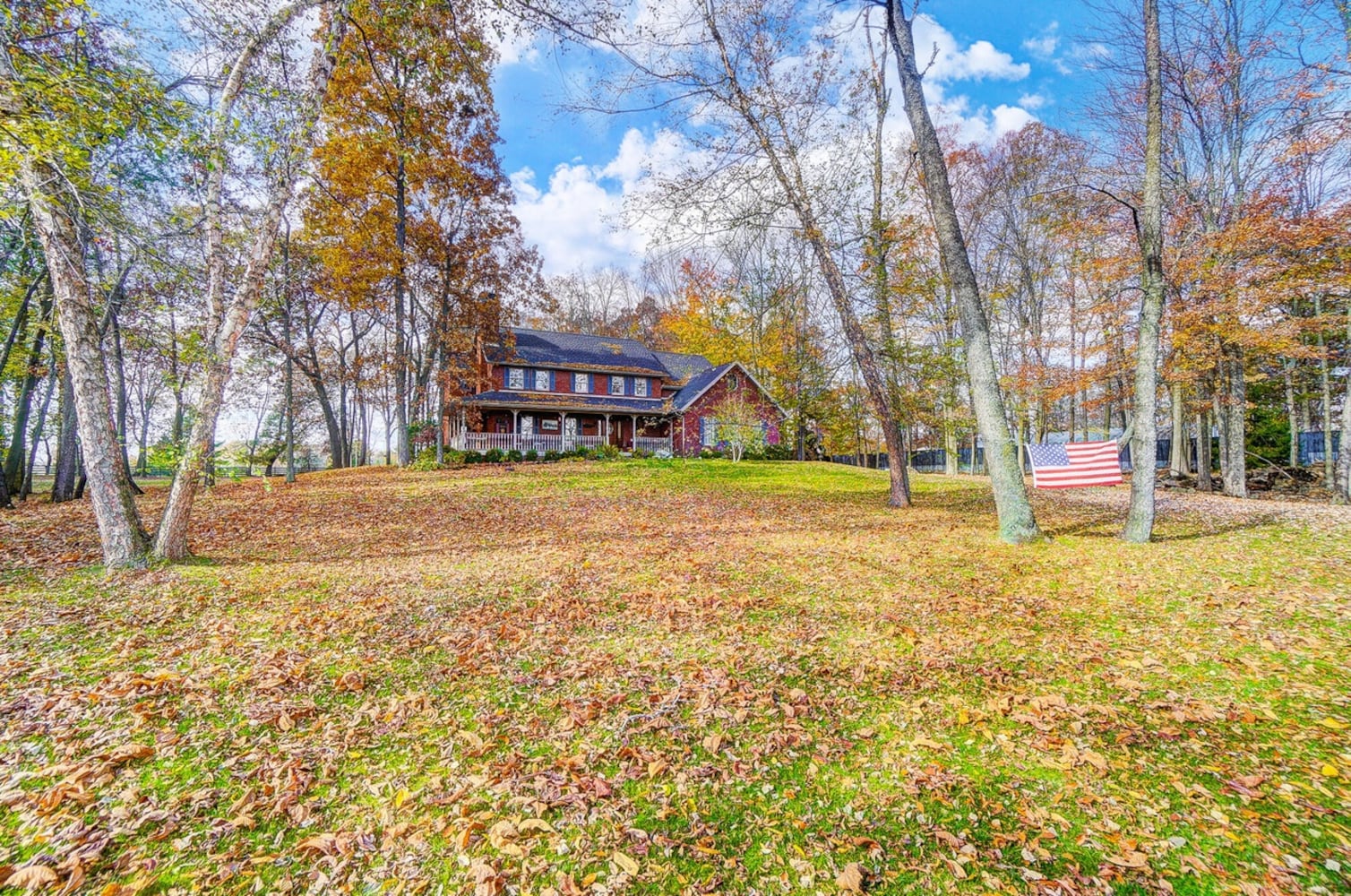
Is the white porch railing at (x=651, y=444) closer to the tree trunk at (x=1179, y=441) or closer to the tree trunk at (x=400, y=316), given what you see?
the tree trunk at (x=400, y=316)

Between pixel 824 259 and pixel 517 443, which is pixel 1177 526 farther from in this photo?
pixel 517 443

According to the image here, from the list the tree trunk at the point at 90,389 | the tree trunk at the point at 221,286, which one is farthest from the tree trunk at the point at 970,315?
the tree trunk at the point at 90,389

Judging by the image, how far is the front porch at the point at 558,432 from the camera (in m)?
21.8

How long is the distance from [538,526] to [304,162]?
5.87m

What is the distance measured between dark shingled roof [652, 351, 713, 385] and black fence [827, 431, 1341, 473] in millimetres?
9333

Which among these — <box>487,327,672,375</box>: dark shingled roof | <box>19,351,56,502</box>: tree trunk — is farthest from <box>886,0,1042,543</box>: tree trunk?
<box>487,327,672,375</box>: dark shingled roof

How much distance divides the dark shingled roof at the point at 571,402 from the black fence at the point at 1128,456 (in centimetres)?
1146

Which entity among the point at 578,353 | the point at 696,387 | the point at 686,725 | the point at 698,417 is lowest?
the point at 686,725

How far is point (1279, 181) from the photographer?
11.5 metres

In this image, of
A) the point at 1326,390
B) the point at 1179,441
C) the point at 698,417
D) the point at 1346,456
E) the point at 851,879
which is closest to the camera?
the point at 851,879

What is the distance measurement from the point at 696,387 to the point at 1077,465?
1864cm

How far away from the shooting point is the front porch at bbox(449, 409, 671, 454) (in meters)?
21.8

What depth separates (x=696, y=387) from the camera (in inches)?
1019

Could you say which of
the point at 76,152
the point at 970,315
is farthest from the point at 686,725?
the point at 76,152
